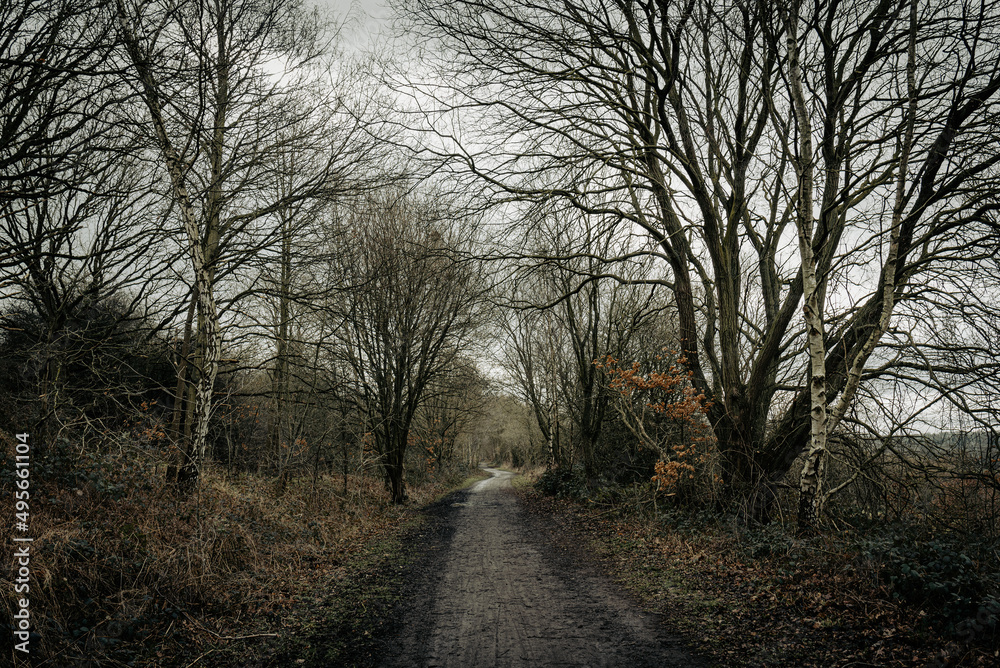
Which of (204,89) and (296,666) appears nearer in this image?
(296,666)

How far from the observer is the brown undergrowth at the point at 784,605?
373 centimetres

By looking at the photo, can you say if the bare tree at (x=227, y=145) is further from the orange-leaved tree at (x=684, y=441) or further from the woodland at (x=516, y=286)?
the orange-leaved tree at (x=684, y=441)

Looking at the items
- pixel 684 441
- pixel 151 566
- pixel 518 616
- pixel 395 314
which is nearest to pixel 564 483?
pixel 684 441

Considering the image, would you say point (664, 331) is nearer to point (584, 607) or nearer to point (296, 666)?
point (584, 607)

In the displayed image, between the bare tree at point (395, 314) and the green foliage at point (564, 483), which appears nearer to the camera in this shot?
the bare tree at point (395, 314)

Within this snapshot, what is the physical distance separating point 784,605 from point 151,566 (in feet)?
19.9

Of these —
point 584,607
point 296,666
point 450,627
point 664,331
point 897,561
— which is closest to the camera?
point 296,666

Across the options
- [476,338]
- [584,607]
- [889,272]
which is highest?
[476,338]

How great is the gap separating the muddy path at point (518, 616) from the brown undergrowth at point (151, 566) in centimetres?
135

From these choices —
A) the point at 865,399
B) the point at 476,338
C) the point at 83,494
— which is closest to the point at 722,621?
the point at 865,399

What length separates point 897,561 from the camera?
4375mm

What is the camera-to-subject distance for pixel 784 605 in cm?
467

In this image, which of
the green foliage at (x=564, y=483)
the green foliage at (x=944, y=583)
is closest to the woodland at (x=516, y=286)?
the green foliage at (x=944, y=583)

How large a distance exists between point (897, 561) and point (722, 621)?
1634 millimetres
